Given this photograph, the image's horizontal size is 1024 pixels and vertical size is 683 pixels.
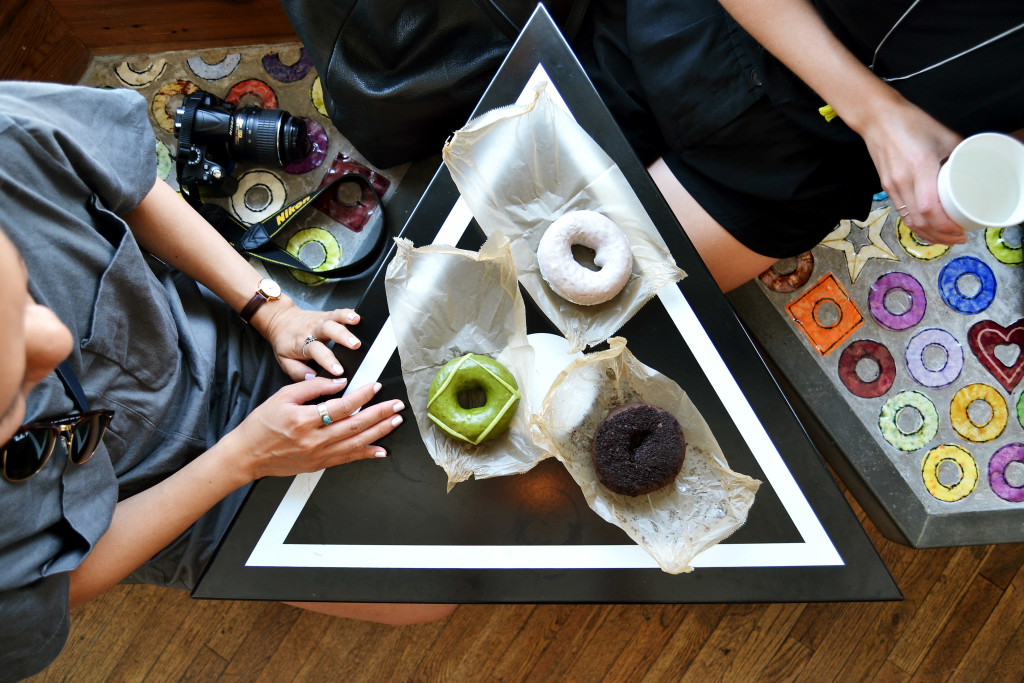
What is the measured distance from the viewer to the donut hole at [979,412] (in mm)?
1396

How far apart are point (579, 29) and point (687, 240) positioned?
54 cm

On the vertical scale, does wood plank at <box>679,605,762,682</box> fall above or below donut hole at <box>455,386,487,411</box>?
below

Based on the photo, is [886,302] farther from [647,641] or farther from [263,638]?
[263,638]

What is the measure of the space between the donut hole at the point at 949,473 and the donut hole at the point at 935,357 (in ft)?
0.68

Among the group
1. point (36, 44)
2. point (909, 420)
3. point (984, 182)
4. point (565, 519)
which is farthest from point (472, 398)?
point (36, 44)

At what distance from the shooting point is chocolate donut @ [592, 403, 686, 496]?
926mm

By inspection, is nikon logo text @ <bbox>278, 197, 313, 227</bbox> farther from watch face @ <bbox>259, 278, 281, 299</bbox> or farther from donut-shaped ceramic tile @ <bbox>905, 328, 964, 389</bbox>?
donut-shaped ceramic tile @ <bbox>905, 328, 964, 389</bbox>

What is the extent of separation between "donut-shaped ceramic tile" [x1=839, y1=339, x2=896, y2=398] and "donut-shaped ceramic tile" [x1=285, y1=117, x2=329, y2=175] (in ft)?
4.34

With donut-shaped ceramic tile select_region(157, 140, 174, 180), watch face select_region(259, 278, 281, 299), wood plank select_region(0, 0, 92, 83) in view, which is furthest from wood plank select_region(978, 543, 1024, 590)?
wood plank select_region(0, 0, 92, 83)

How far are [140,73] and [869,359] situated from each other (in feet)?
6.30

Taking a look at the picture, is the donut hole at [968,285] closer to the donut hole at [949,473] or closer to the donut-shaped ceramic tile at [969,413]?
the donut-shaped ceramic tile at [969,413]

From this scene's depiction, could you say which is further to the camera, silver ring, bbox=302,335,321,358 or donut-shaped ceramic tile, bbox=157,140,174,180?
donut-shaped ceramic tile, bbox=157,140,174,180

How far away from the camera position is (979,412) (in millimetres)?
1398

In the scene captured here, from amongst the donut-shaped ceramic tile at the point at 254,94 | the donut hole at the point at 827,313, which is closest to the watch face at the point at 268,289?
the donut-shaped ceramic tile at the point at 254,94
